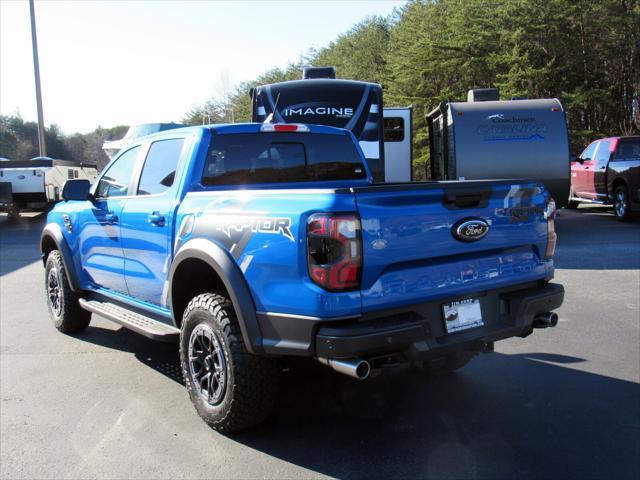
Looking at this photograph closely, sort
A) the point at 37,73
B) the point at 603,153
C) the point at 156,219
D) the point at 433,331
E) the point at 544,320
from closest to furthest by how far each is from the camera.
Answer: the point at 433,331
the point at 544,320
the point at 156,219
the point at 603,153
the point at 37,73

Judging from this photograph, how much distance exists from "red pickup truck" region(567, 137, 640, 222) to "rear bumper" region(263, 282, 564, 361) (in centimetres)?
1054

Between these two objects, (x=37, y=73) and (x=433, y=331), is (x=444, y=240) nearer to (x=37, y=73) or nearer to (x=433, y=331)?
(x=433, y=331)

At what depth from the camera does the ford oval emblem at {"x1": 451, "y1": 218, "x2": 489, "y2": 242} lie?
132 inches

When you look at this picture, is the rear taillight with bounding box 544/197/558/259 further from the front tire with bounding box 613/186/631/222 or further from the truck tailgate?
the front tire with bounding box 613/186/631/222

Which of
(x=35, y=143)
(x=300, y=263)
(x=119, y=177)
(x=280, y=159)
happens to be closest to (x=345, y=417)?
(x=300, y=263)

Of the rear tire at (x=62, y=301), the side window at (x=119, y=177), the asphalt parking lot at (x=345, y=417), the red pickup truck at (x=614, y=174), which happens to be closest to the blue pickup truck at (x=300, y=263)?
the side window at (x=119, y=177)

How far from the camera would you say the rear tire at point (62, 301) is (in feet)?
19.1

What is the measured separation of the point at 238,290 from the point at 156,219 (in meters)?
1.18

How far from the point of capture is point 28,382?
4680 mm

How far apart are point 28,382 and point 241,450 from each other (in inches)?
86.4

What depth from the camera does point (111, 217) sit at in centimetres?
489

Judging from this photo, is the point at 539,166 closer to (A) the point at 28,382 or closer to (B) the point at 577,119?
(A) the point at 28,382

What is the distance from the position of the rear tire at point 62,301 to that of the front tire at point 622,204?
1159cm

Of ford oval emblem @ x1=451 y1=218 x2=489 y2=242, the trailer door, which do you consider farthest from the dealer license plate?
the trailer door
